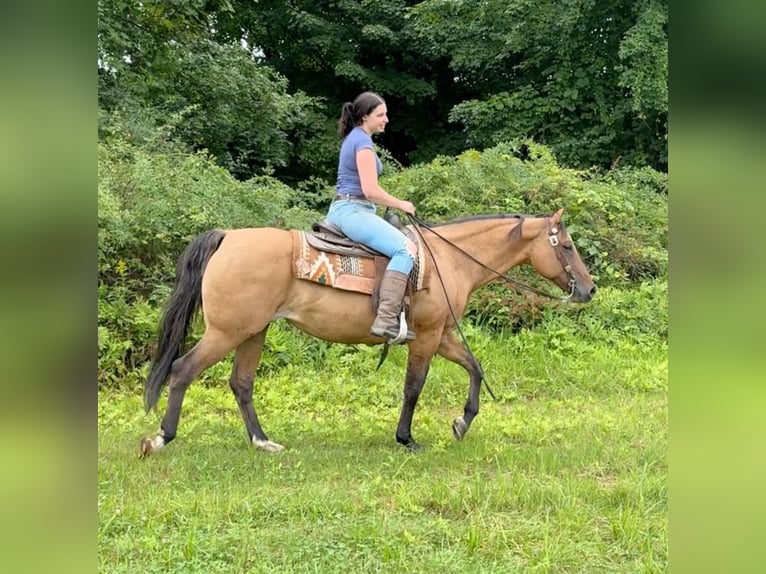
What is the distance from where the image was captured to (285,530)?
3.32m

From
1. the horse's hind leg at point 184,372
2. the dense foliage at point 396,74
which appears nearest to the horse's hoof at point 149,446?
the horse's hind leg at point 184,372

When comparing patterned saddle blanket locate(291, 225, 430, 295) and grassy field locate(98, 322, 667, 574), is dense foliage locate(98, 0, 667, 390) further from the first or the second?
patterned saddle blanket locate(291, 225, 430, 295)

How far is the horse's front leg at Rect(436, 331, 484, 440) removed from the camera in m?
5.21

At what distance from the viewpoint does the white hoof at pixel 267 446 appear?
15.9 ft

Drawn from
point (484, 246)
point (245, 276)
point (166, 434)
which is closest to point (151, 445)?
point (166, 434)

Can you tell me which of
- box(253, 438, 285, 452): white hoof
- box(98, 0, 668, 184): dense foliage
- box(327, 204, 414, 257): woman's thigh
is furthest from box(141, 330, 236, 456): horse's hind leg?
box(98, 0, 668, 184): dense foliage

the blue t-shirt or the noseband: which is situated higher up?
the blue t-shirt

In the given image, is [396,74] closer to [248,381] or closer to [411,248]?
[411,248]

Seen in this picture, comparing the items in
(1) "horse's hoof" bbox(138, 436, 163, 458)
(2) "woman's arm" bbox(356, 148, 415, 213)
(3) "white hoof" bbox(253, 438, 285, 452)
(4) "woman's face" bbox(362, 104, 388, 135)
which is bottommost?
(3) "white hoof" bbox(253, 438, 285, 452)

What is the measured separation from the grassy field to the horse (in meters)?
0.46

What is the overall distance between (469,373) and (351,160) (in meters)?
1.93

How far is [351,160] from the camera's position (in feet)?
15.7

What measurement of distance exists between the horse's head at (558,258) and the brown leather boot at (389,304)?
1357 millimetres
